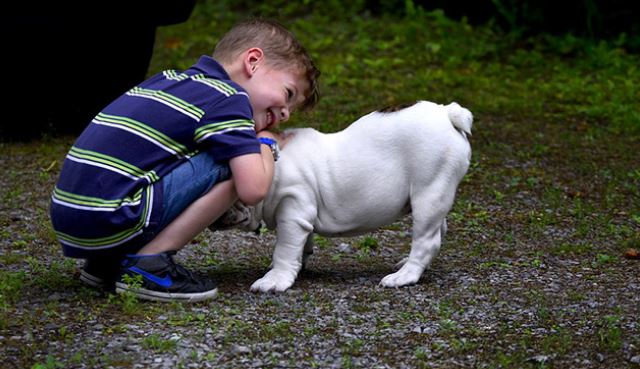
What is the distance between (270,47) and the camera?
4.19 metres

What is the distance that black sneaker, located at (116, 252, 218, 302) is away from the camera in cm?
398

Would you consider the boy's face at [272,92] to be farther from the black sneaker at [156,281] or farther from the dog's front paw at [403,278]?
the dog's front paw at [403,278]

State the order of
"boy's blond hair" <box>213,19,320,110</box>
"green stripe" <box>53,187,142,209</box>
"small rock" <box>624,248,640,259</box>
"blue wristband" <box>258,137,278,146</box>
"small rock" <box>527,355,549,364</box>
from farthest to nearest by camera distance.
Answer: "small rock" <box>624,248,640,259</box>, "boy's blond hair" <box>213,19,320,110</box>, "blue wristband" <box>258,137,278,146</box>, "green stripe" <box>53,187,142,209</box>, "small rock" <box>527,355,549,364</box>

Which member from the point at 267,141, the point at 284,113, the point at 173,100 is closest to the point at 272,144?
the point at 267,141

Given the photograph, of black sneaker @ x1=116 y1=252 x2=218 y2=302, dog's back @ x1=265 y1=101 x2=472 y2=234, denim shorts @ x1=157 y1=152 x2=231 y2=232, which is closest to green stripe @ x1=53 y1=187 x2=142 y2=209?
denim shorts @ x1=157 y1=152 x2=231 y2=232

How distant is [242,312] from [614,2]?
7.06 meters

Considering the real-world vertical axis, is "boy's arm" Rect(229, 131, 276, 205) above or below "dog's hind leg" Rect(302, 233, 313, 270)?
above

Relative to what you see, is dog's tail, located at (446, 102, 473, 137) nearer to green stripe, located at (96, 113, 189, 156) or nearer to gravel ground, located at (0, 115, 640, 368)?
gravel ground, located at (0, 115, 640, 368)

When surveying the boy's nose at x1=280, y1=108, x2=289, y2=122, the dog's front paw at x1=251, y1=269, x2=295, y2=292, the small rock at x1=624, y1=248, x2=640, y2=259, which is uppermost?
the boy's nose at x1=280, y1=108, x2=289, y2=122

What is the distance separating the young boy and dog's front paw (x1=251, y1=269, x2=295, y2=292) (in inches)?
7.3

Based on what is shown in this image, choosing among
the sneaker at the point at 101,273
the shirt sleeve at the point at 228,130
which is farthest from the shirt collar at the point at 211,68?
the sneaker at the point at 101,273

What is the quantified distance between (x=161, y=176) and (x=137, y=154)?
12 centimetres

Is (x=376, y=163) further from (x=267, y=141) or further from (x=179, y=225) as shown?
(x=179, y=225)

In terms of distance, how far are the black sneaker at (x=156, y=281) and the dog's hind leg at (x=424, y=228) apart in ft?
2.58
